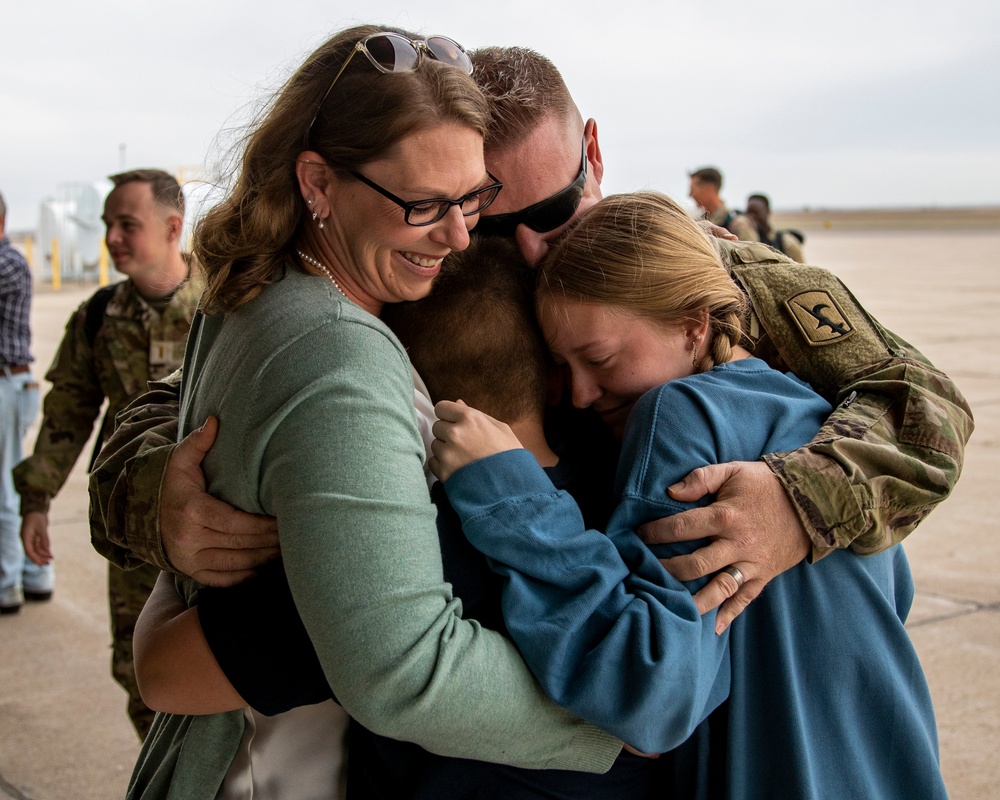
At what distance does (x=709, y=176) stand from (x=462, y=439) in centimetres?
905

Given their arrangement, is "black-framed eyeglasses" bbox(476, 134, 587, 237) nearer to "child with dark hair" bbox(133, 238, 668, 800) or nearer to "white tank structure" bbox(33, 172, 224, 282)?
"child with dark hair" bbox(133, 238, 668, 800)

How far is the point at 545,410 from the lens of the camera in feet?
5.70

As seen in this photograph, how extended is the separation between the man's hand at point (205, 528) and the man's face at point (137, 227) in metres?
3.01

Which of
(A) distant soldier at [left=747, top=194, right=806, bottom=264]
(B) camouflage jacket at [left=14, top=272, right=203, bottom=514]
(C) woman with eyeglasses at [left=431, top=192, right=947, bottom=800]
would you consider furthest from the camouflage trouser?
(A) distant soldier at [left=747, top=194, right=806, bottom=264]

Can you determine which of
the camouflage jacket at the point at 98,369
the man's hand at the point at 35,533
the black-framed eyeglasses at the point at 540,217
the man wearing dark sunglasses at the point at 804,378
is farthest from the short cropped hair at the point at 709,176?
the black-framed eyeglasses at the point at 540,217

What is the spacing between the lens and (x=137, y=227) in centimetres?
447

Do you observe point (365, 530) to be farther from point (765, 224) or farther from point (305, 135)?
point (765, 224)

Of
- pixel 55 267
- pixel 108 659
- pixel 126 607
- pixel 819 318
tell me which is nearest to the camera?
pixel 819 318

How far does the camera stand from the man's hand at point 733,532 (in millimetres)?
1465

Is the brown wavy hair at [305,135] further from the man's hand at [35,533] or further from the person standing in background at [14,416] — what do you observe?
the person standing in background at [14,416]

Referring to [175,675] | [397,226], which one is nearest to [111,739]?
[175,675]

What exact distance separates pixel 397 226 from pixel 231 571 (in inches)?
21.7

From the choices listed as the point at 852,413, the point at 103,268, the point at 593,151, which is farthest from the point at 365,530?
the point at 103,268

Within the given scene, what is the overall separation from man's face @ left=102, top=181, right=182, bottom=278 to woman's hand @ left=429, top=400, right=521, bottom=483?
10.4ft
